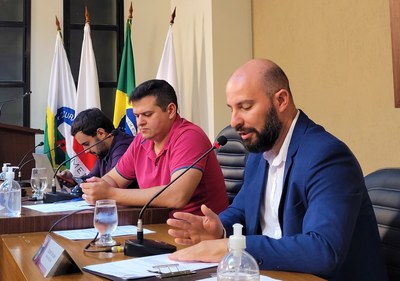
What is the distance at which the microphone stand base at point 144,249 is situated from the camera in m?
1.39

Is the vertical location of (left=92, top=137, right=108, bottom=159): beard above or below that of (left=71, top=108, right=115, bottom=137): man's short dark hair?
below

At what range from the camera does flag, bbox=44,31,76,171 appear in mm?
5230

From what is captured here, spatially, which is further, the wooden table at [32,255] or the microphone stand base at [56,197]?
the microphone stand base at [56,197]

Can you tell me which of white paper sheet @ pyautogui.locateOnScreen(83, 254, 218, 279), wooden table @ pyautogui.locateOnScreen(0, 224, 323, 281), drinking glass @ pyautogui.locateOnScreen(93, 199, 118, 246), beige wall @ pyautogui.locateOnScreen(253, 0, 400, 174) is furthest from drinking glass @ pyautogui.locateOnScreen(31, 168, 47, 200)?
beige wall @ pyautogui.locateOnScreen(253, 0, 400, 174)

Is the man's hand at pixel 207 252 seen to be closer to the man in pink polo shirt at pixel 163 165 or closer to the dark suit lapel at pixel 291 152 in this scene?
the dark suit lapel at pixel 291 152

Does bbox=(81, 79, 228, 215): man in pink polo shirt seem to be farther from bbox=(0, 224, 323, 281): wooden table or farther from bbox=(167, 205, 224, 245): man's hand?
bbox=(167, 205, 224, 245): man's hand

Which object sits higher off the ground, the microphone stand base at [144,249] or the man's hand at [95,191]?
the man's hand at [95,191]

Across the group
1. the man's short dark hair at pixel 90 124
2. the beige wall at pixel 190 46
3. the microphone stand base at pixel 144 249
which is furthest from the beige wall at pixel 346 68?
the microphone stand base at pixel 144 249

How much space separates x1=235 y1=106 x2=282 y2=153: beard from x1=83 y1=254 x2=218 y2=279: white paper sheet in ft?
1.47

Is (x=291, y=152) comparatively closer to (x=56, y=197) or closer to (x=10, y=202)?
(x=10, y=202)

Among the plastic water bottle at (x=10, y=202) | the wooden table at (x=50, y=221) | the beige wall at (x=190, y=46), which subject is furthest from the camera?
the beige wall at (x=190, y=46)

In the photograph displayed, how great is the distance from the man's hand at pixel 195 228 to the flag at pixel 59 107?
3.93 m

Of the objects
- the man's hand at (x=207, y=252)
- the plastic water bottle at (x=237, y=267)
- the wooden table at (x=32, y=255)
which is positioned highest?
the plastic water bottle at (x=237, y=267)

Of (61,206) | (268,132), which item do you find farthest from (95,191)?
(268,132)
